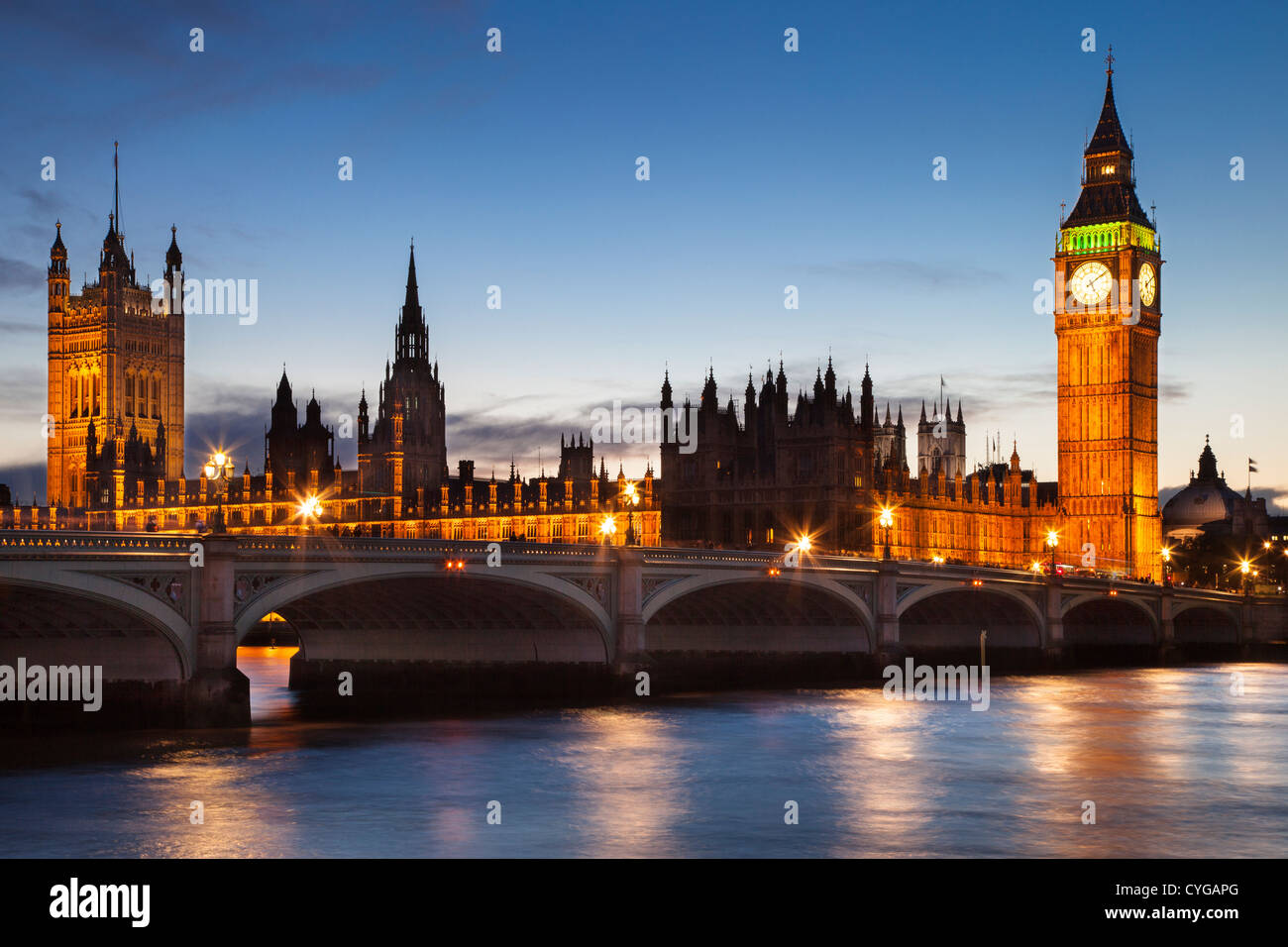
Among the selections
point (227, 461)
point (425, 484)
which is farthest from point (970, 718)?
point (425, 484)

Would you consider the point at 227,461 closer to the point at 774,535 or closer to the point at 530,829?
the point at 530,829

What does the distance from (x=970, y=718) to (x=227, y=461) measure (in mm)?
28014

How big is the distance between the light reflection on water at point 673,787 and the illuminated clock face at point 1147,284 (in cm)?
9899

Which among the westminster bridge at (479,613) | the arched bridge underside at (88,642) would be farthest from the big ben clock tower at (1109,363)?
the arched bridge underside at (88,642)

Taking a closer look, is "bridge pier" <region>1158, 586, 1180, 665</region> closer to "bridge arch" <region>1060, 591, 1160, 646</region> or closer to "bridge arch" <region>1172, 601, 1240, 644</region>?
"bridge arch" <region>1060, 591, 1160, 646</region>

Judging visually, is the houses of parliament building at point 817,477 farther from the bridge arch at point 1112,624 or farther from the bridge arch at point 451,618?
the bridge arch at point 451,618

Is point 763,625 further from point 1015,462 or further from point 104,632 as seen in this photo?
point 1015,462

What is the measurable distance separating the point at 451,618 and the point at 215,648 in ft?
71.1

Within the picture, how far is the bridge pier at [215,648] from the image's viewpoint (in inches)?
1801

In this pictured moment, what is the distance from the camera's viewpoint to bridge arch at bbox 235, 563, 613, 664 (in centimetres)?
5666

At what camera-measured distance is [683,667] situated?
247 ft

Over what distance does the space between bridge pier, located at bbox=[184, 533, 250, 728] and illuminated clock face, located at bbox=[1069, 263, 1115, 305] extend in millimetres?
120416

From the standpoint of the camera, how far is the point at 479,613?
65.1m

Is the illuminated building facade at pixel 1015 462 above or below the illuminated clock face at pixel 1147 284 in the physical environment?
below
